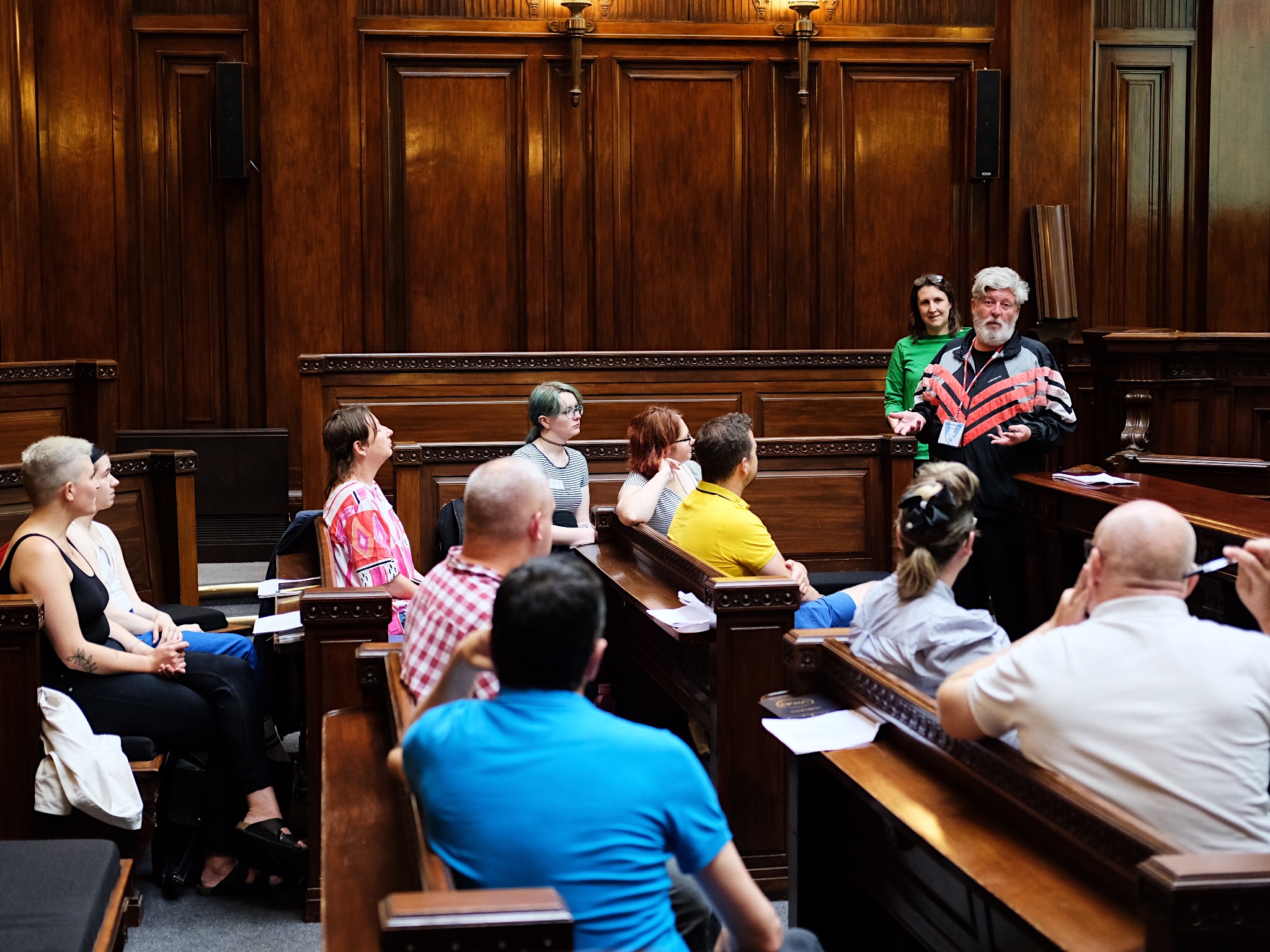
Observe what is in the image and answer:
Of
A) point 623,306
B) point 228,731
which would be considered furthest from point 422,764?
point 623,306

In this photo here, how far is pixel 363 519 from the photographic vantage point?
13.1 feet

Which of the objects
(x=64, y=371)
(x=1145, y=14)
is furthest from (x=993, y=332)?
(x=1145, y=14)

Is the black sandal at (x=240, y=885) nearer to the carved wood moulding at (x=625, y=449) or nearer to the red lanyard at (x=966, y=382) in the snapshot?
the carved wood moulding at (x=625, y=449)

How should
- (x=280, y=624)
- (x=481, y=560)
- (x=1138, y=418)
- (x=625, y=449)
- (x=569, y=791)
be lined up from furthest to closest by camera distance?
(x=1138, y=418) → (x=625, y=449) → (x=280, y=624) → (x=481, y=560) → (x=569, y=791)

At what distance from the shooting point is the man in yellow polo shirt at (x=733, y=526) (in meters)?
3.96

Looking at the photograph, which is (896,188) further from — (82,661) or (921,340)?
(82,661)

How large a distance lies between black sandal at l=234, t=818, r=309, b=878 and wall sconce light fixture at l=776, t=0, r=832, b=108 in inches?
222

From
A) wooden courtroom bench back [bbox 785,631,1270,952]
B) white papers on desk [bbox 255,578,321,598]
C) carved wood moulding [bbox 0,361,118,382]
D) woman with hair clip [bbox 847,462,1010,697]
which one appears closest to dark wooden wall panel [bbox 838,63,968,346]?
carved wood moulding [bbox 0,361,118,382]

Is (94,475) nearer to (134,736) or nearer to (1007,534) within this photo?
(134,736)

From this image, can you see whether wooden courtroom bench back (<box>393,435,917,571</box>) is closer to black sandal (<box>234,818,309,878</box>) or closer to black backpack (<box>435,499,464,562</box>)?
black backpack (<box>435,499,464,562</box>)

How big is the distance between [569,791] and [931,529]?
126cm

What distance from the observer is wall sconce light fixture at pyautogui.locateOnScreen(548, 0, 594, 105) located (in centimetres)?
775

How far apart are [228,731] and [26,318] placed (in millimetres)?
4726

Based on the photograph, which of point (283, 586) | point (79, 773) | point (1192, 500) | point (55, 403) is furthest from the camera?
point (55, 403)
